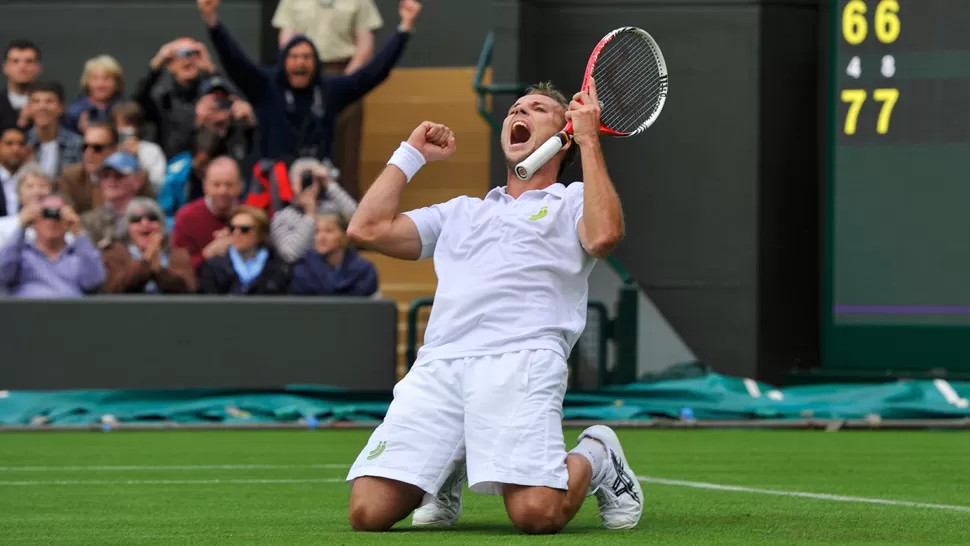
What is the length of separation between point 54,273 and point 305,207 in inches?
73.4

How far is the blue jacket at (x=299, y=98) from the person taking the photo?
13586mm

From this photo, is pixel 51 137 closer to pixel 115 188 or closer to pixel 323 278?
pixel 115 188

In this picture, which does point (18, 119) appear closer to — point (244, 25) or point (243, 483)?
point (244, 25)

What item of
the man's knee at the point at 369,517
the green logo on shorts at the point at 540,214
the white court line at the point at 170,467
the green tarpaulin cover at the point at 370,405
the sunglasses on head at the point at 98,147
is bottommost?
the green tarpaulin cover at the point at 370,405

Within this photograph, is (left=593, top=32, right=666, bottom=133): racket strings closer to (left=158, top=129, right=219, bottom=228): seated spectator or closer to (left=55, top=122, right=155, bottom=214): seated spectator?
(left=55, top=122, right=155, bottom=214): seated spectator

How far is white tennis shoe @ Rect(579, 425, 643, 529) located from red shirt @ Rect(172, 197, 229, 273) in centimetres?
755

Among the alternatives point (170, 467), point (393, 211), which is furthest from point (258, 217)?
point (393, 211)

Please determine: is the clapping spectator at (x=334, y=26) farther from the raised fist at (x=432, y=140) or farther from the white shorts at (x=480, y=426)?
the white shorts at (x=480, y=426)

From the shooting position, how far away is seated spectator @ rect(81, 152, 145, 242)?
41.8 ft

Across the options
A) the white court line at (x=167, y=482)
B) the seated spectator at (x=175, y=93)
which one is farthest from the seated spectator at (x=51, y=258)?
the white court line at (x=167, y=482)

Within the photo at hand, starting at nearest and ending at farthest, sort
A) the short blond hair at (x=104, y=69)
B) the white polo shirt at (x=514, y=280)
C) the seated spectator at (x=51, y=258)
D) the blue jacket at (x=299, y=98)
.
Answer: the white polo shirt at (x=514, y=280)
the seated spectator at (x=51, y=258)
the blue jacket at (x=299, y=98)
the short blond hair at (x=104, y=69)

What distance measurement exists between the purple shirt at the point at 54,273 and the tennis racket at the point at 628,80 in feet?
22.1

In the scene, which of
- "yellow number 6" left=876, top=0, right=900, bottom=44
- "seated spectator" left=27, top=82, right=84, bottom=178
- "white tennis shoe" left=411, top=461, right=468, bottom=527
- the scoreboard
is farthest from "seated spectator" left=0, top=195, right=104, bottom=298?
"white tennis shoe" left=411, top=461, right=468, bottom=527

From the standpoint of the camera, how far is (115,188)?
12.9 metres
